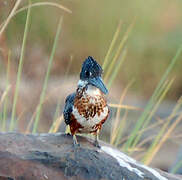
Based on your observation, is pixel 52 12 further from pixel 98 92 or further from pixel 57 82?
pixel 98 92

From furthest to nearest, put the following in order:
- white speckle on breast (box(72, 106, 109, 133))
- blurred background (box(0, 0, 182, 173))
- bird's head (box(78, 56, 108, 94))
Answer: blurred background (box(0, 0, 182, 173)), white speckle on breast (box(72, 106, 109, 133)), bird's head (box(78, 56, 108, 94))

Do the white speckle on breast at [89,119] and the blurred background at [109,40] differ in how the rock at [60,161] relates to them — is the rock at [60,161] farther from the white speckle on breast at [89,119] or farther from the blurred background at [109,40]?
the blurred background at [109,40]

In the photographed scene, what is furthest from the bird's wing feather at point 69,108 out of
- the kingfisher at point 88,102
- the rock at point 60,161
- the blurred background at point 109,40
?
the blurred background at point 109,40

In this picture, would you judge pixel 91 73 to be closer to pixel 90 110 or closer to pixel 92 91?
pixel 92 91

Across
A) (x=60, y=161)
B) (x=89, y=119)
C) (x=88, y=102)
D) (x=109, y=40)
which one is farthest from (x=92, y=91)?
(x=109, y=40)

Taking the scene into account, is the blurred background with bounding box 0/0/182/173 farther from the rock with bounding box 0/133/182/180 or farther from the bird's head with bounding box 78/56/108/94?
the bird's head with bounding box 78/56/108/94

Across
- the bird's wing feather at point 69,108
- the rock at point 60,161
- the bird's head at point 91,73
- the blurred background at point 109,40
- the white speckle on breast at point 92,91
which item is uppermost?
the bird's head at point 91,73

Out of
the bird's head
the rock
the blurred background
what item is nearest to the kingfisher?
the bird's head
